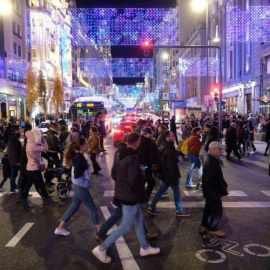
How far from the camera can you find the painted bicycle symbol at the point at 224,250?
5027 mm

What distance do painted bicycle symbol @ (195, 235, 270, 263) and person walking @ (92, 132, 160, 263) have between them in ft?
3.50

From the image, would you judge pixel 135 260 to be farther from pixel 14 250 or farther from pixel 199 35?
pixel 199 35

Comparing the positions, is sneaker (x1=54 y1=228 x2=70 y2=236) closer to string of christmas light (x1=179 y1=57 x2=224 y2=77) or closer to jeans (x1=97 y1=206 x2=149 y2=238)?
jeans (x1=97 y1=206 x2=149 y2=238)

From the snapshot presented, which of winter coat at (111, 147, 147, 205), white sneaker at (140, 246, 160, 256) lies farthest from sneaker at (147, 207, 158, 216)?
winter coat at (111, 147, 147, 205)

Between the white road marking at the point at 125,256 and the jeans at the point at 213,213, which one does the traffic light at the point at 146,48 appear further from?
the white road marking at the point at 125,256

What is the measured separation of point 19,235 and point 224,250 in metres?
3.46

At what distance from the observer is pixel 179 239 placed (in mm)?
5750

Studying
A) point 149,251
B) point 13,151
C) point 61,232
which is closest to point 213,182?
point 149,251

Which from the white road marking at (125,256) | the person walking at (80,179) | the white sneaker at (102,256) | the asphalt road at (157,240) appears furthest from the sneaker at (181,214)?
the white sneaker at (102,256)

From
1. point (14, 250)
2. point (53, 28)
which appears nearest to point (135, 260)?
point (14, 250)

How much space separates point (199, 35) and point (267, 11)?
3561 centimetres

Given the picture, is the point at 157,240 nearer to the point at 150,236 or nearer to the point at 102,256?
the point at 150,236

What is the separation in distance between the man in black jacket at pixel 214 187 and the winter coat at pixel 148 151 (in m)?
1.69

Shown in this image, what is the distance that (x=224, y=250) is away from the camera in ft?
17.3
